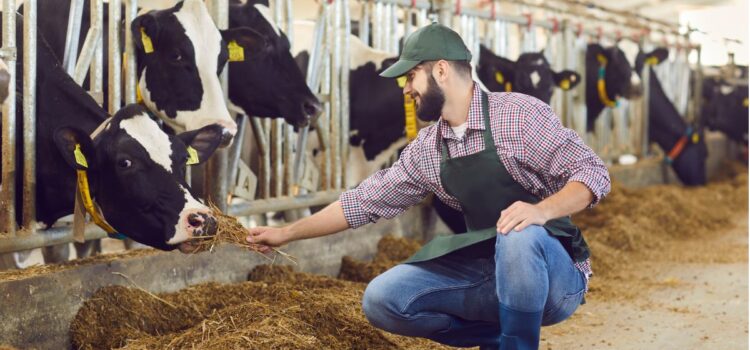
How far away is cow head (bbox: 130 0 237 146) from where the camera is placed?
5.03m

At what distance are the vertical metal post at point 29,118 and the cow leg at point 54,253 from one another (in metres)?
0.86

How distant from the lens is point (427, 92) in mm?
3564

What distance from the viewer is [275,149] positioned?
19.7ft

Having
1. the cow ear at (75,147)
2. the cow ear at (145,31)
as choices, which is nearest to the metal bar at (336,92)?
the cow ear at (145,31)

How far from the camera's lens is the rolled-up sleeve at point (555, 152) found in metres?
3.37

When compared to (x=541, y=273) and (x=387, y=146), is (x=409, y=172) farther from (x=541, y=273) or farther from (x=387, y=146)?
(x=387, y=146)

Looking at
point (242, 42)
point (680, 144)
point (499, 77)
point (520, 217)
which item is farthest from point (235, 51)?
point (680, 144)

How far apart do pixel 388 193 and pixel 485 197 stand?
42 cm

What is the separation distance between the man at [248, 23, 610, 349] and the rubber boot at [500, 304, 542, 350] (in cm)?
7

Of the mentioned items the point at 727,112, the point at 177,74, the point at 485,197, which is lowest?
the point at 727,112

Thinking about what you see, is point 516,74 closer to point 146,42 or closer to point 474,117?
point 146,42

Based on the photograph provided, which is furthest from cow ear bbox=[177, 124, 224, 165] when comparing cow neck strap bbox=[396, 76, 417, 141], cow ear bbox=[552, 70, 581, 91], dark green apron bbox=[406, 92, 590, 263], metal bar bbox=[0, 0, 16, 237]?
cow ear bbox=[552, 70, 581, 91]

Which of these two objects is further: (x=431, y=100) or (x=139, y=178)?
(x=139, y=178)

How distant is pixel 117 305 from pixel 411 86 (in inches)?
63.9
